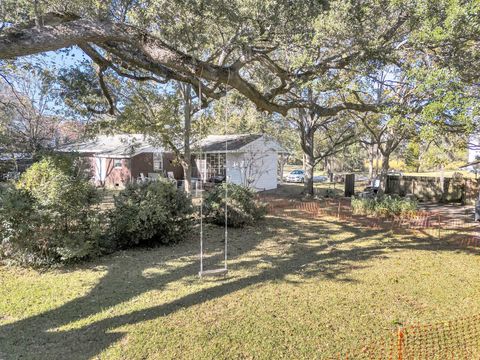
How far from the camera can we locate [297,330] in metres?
4.20

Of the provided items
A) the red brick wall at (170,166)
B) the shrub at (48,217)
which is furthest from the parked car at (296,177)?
the shrub at (48,217)

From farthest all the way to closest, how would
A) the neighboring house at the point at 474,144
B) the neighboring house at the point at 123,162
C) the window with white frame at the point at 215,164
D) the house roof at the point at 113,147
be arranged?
the window with white frame at the point at 215,164
the neighboring house at the point at 123,162
the house roof at the point at 113,147
the neighboring house at the point at 474,144

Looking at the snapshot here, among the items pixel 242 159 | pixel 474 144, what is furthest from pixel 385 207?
pixel 242 159

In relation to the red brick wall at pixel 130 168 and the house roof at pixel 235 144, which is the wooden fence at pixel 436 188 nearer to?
the house roof at pixel 235 144

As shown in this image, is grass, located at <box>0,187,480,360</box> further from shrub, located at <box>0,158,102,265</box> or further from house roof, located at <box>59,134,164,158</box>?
house roof, located at <box>59,134,164,158</box>

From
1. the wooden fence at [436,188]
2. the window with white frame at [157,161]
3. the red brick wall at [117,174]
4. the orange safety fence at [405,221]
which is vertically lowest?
the orange safety fence at [405,221]

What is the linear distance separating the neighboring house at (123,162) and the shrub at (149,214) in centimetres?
1433

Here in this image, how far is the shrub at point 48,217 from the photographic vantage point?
20.6ft

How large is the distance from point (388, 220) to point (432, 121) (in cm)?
752

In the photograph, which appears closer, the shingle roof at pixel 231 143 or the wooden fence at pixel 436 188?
the wooden fence at pixel 436 188

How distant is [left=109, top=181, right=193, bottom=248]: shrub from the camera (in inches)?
311

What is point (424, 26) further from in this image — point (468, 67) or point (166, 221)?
point (166, 221)

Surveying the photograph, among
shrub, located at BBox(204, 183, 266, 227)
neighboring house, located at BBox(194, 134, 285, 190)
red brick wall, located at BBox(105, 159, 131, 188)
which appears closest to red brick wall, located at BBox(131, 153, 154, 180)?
red brick wall, located at BBox(105, 159, 131, 188)

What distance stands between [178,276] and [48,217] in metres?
2.83
